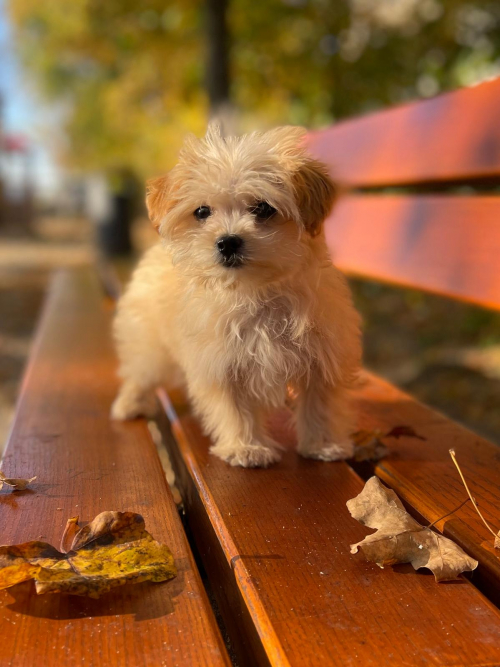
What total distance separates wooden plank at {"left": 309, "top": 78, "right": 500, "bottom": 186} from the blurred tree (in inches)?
98.2

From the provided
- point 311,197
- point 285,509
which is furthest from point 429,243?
point 285,509

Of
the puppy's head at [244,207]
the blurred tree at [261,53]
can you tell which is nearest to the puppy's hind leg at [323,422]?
the puppy's head at [244,207]

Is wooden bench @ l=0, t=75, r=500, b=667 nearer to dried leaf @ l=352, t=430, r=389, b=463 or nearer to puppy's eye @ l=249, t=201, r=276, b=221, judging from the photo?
dried leaf @ l=352, t=430, r=389, b=463

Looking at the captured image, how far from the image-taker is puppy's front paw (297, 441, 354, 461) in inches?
84.4

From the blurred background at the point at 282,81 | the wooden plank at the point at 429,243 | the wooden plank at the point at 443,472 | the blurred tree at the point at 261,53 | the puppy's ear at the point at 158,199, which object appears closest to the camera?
the wooden plank at the point at 443,472

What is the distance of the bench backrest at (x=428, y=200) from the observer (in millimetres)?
2683

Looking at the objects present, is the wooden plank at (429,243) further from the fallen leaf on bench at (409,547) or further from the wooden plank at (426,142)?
the fallen leaf on bench at (409,547)

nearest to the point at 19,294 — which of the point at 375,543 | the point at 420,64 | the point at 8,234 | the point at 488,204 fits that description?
the point at 420,64

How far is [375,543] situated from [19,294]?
8724 mm

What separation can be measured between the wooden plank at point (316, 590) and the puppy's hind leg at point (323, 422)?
166 millimetres

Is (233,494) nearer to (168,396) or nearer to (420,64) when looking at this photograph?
(168,396)

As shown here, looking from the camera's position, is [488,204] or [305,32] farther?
[305,32]

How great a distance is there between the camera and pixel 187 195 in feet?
7.05

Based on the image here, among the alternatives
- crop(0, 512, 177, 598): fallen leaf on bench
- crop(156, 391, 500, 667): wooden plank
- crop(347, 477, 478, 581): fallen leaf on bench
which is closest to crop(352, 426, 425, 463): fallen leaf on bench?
crop(156, 391, 500, 667): wooden plank
